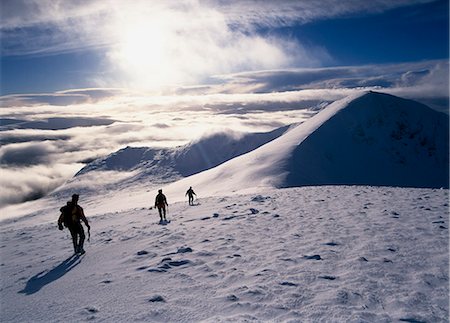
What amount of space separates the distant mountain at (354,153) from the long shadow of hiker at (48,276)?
84.7ft

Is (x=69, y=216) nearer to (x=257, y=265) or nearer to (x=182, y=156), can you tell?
(x=257, y=265)

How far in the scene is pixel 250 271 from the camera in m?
8.61

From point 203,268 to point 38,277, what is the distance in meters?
5.08

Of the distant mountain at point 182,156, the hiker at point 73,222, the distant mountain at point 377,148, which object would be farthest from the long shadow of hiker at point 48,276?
the distant mountain at point 182,156

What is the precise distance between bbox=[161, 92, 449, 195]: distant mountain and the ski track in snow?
23.0 m

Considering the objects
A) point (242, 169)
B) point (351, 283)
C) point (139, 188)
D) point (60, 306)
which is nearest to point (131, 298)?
point (60, 306)

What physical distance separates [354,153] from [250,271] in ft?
195

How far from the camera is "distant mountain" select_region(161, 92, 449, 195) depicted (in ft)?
148

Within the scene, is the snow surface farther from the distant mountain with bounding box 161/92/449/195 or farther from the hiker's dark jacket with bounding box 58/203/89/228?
the distant mountain with bounding box 161/92/449/195

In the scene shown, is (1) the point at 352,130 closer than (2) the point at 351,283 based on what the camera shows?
No

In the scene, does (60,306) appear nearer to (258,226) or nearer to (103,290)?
(103,290)

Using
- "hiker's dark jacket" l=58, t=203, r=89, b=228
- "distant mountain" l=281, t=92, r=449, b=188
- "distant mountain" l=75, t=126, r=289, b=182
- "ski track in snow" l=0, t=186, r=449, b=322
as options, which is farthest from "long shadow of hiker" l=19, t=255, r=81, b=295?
"distant mountain" l=75, t=126, r=289, b=182

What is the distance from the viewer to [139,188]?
390 ft

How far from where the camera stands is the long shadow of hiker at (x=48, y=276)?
8.95m
